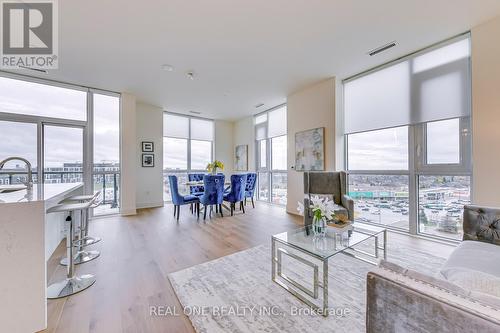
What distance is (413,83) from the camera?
314 cm

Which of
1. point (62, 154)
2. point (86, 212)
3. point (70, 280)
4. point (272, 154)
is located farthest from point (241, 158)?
point (70, 280)

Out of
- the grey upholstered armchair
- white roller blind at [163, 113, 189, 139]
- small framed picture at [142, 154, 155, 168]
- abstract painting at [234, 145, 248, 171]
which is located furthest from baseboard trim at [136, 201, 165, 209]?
the grey upholstered armchair

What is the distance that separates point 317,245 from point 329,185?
1.89m

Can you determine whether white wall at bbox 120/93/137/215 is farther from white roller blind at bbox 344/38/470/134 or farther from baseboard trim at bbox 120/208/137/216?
white roller blind at bbox 344/38/470/134

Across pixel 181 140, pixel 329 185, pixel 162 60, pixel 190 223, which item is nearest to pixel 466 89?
pixel 329 185

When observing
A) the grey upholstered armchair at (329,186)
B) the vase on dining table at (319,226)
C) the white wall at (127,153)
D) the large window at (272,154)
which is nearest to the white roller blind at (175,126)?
the white wall at (127,153)

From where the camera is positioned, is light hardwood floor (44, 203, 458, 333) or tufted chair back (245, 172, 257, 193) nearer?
light hardwood floor (44, 203, 458, 333)

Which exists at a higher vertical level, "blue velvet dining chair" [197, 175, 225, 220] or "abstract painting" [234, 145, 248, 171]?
"abstract painting" [234, 145, 248, 171]

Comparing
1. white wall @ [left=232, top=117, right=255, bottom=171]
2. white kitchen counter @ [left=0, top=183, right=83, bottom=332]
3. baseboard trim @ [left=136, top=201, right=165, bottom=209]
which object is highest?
white wall @ [left=232, top=117, right=255, bottom=171]

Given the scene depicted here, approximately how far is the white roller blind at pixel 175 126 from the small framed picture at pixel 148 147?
66 centimetres

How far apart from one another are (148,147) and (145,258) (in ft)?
12.9

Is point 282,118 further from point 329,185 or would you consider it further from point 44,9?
point 44,9

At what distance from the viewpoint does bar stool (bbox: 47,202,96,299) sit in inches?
71.9

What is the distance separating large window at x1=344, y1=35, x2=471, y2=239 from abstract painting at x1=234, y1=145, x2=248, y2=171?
3.68 meters
